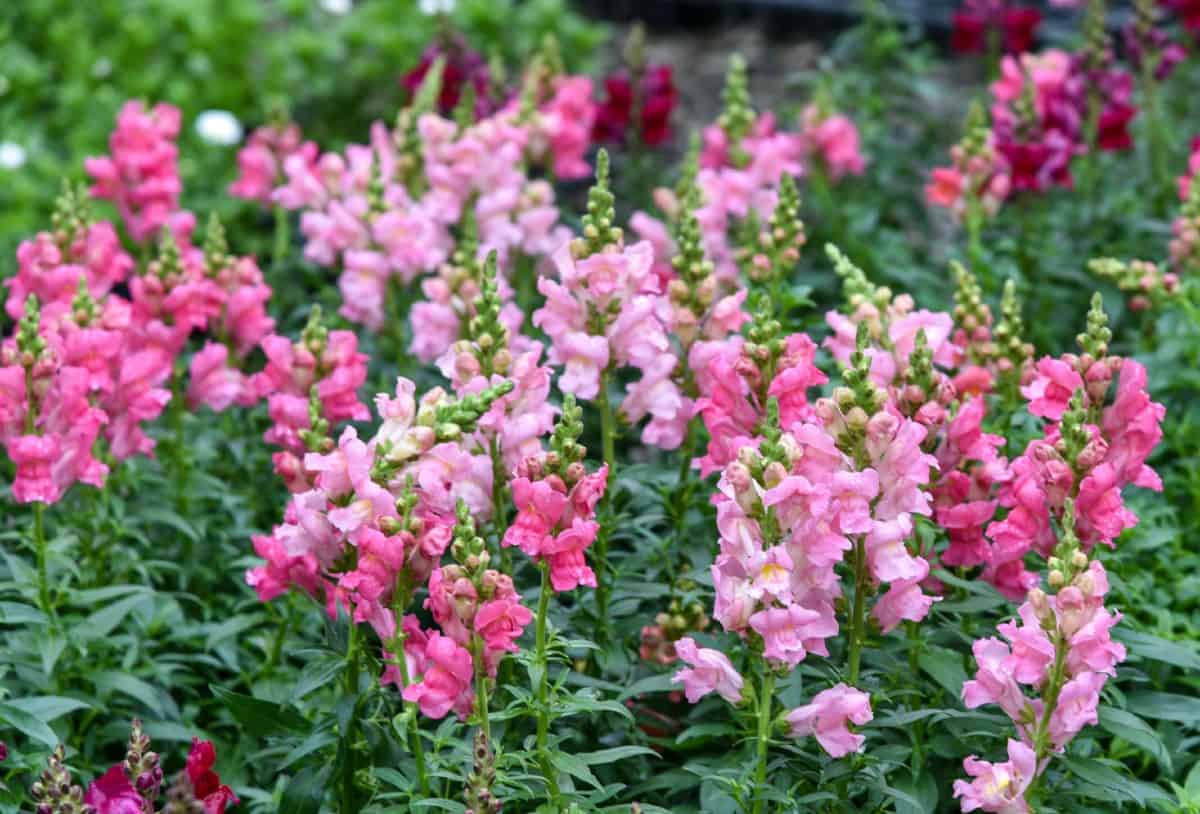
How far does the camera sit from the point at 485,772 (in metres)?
3.01

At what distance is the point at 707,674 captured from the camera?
136 inches

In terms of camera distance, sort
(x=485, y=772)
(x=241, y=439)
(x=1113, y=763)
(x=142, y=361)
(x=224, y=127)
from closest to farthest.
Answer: (x=485, y=772), (x=1113, y=763), (x=142, y=361), (x=241, y=439), (x=224, y=127)

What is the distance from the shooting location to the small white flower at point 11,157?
319 inches

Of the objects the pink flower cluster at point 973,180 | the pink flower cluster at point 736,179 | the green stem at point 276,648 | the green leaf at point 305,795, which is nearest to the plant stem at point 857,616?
the green leaf at point 305,795

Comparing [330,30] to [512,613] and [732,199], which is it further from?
[512,613]

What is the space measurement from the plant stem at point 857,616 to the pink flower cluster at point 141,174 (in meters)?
3.00

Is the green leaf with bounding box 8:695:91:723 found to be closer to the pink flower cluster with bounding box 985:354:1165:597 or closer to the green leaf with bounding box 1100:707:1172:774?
the pink flower cluster with bounding box 985:354:1165:597

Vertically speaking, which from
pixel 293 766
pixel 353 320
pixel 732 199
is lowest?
pixel 293 766

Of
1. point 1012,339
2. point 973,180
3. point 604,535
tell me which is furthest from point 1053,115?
point 604,535

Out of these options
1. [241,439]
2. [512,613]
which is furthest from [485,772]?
[241,439]

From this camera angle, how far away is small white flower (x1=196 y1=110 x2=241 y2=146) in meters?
8.39

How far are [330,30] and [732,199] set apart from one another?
14.9 feet

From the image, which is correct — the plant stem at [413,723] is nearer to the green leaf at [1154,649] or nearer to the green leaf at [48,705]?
the green leaf at [48,705]

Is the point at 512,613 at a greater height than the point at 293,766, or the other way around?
the point at 512,613
